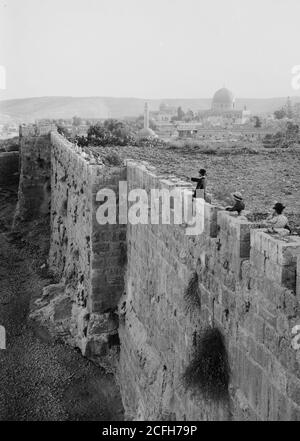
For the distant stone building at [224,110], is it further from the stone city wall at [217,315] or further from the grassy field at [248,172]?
the stone city wall at [217,315]

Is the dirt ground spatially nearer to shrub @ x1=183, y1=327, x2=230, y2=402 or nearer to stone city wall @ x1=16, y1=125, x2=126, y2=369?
stone city wall @ x1=16, y1=125, x2=126, y2=369

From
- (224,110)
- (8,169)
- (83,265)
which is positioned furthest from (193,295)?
(224,110)

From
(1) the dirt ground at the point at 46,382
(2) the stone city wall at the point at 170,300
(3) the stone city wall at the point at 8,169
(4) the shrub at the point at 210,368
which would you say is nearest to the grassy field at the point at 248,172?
(2) the stone city wall at the point at 170,300

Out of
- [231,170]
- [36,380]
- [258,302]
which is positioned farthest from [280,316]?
[231,170]

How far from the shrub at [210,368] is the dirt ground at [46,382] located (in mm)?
3466

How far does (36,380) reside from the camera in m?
9.41

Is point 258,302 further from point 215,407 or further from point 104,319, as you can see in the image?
point 104,319

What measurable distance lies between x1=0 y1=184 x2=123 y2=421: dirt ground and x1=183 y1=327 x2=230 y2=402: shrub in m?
3.47

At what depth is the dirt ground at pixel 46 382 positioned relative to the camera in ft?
27.8

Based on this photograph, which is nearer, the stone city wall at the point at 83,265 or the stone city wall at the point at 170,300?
the stone city wall at the point at 170,300

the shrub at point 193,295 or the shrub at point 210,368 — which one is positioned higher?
the shrub at point 193,295

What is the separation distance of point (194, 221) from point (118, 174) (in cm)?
392

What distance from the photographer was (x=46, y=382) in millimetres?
9281
